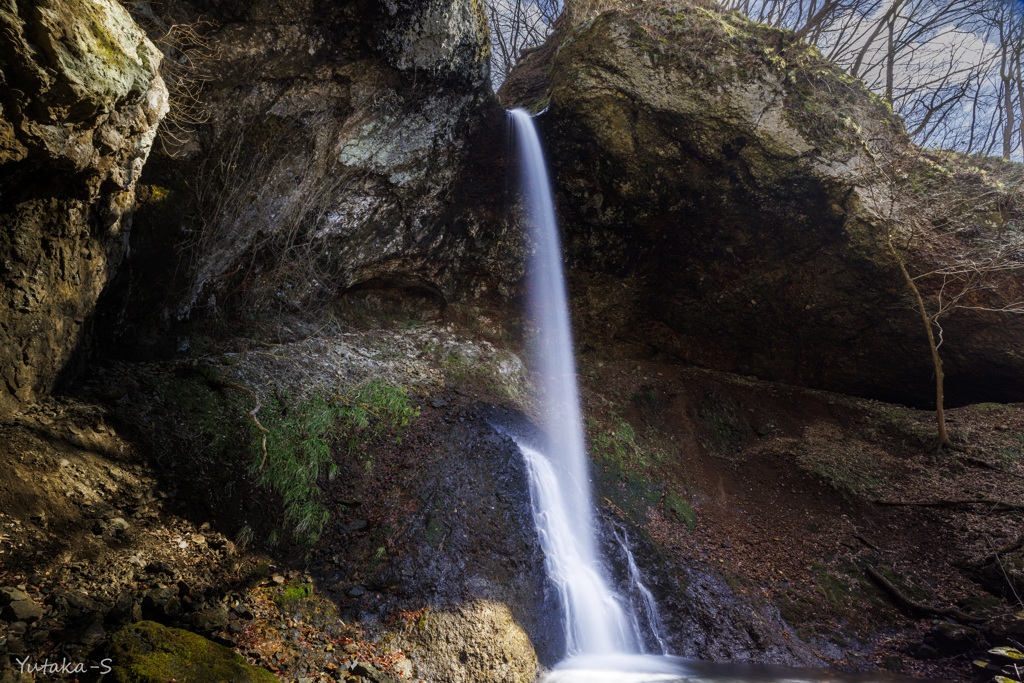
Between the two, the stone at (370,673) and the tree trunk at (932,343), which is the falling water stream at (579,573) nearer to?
the stone at (370,673)

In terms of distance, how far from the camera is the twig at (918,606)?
649 cm

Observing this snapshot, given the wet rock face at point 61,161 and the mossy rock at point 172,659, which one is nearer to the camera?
the mossy rock at point 172,659

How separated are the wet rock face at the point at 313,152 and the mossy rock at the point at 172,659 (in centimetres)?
461

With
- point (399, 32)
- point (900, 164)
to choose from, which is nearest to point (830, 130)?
point (900, 164)

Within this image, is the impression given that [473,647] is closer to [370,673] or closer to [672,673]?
[370,673]

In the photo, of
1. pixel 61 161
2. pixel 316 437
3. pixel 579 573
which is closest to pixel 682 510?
pixel 579 573

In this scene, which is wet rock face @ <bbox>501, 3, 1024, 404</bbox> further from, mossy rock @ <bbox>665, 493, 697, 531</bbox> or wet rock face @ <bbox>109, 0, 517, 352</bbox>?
mossy rock @ <bbox>665, 493, 697, 531</bbox>

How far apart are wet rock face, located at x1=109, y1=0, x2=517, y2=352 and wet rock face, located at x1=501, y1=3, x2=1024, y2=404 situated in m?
2.12

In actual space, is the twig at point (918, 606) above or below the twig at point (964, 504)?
below

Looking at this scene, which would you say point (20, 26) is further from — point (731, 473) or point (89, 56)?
point (731, 473)

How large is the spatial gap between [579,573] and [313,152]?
23.4 feet

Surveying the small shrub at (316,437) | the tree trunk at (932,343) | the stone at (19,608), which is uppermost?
the tree trunk at (932,343)

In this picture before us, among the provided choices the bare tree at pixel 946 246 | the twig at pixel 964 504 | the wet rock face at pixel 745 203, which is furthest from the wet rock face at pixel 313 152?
the twig at pixel 964 504

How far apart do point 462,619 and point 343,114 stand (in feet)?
23.7
